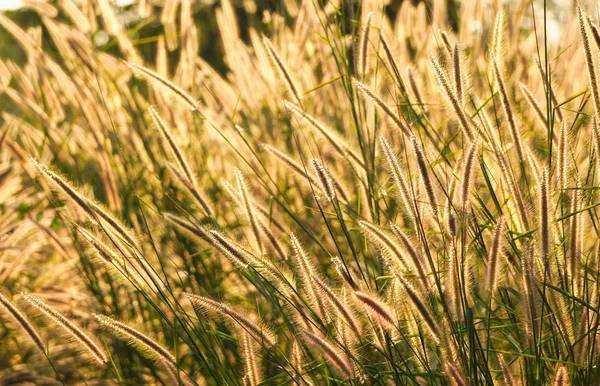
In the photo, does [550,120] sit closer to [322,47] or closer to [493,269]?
[493,269]

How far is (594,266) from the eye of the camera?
5.16ft

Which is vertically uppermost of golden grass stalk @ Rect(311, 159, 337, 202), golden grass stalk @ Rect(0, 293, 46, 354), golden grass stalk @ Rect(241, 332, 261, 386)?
golden grass stalk @ Rect(311, 159, 337, 202)

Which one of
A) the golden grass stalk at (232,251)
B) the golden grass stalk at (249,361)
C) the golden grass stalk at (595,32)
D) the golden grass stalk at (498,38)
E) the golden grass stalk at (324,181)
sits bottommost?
the golden grass stalk at (249,361)

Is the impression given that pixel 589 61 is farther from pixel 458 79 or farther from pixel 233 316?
pixel 233 316

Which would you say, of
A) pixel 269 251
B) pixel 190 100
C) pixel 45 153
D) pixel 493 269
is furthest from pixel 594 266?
pixel 45 153

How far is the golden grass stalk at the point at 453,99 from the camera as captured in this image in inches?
51.8

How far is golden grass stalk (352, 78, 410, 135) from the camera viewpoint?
1.44 m

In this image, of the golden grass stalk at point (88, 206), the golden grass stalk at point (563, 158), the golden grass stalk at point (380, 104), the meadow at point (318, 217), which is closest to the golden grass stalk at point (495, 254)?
the meadow at point (318, 217)

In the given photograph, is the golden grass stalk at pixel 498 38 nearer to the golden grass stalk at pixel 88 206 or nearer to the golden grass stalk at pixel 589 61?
the golden grass stalk at pixel 589 61

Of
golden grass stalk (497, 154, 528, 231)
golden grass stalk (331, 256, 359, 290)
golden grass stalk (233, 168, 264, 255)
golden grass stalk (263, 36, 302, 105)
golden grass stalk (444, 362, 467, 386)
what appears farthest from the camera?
golden grass stalk (263, 36, 302, 105)

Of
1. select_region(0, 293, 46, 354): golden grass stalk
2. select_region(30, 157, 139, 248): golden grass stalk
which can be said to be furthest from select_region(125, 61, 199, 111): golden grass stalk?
select_region(0, 293, 46, 354): golden grass stalk

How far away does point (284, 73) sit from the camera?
5.88 feet

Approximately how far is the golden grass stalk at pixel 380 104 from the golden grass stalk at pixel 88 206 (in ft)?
1.69

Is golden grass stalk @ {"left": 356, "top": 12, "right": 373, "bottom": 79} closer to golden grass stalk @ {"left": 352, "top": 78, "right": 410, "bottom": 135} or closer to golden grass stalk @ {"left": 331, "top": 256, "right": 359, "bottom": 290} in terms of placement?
golden grass stalk @ {"left": 352, "top": 78, "right": 410, "bottom": 135}
